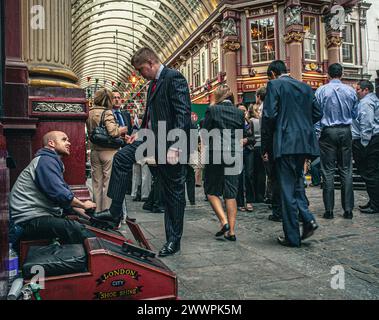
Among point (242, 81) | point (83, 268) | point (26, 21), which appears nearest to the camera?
point (83, 268)

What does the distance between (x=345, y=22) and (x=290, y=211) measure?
22.0 meters

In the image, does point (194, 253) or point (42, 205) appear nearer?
point (42, 205)

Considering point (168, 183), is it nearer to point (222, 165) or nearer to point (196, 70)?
point (222, 165)

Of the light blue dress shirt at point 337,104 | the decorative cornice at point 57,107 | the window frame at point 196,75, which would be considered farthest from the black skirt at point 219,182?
the window frame at point 196,75

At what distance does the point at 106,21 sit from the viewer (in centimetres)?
3312

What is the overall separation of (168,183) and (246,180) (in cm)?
382

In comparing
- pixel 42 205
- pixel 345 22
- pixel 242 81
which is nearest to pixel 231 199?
pixel 42 205

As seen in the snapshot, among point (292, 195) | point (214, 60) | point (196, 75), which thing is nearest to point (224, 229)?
point (292, 195)

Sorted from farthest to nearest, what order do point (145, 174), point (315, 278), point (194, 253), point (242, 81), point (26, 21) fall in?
point (242, 81), point (145, 174), point (26, 21), point (194, 253), point (315, 278)

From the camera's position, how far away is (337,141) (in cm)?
593

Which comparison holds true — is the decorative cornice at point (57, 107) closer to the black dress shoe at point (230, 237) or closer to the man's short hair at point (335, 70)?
the black dress shoe at point (230, 237)

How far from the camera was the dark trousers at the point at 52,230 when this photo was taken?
302 centimetres
